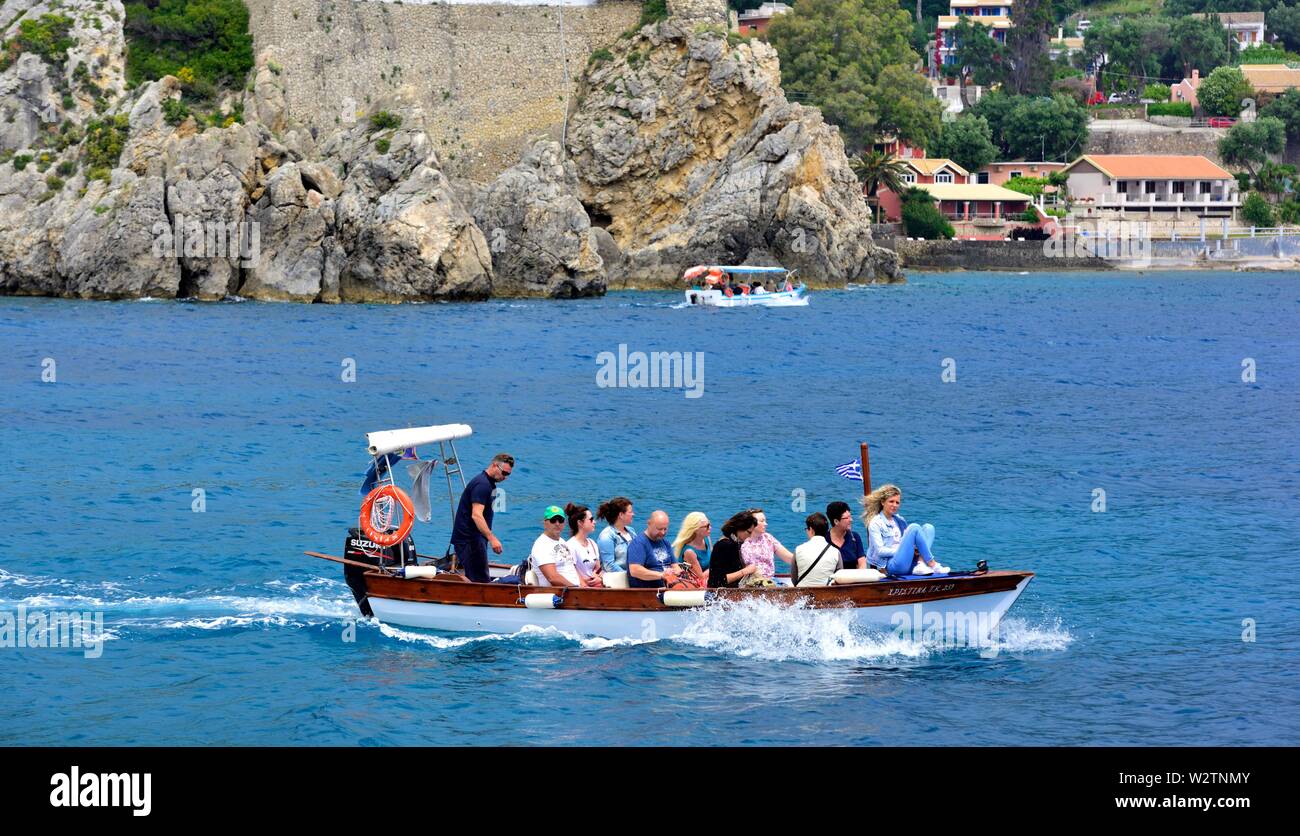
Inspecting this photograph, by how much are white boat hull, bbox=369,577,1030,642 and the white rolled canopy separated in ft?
5.74

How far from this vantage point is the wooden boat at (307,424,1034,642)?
17219 millimetres

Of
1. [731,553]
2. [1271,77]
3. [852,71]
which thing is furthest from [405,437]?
[1271,77]

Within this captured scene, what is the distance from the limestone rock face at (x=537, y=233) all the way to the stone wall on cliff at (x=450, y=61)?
A: 7.47 metres

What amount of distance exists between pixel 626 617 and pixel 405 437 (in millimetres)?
3462

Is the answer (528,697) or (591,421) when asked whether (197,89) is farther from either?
(528,697)

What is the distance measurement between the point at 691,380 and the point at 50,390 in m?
16.8

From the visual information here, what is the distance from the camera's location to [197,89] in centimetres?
7456

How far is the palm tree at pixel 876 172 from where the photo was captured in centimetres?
10688

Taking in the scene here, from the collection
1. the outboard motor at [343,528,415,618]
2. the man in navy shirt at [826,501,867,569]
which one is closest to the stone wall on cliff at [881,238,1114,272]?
the man in navy shirt at [826,501,867,569]

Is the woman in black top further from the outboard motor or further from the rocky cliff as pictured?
the rocky cliff

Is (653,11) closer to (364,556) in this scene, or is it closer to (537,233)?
(537,233)
